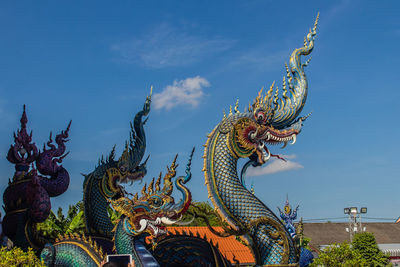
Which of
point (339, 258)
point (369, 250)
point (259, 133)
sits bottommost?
point (339, 258)

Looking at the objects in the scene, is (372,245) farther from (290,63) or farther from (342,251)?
(290,63)

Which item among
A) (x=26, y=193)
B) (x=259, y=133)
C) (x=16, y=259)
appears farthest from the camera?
(x=259, y=133)

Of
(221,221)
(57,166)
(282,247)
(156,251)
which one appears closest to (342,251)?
(282,247)

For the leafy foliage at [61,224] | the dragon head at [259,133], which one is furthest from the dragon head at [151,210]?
the leafy foliage at [61,224]

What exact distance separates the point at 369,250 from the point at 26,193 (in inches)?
527

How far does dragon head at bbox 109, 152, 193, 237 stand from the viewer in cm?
907

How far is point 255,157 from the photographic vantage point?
1149cm

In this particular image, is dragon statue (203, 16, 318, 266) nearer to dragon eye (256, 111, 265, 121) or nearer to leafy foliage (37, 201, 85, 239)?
dragon eye (256, 111, 265, 121)

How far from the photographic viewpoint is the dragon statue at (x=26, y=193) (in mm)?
10305

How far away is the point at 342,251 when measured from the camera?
12.0 m

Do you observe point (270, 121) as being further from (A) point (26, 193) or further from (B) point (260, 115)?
(A) point (26, 193)

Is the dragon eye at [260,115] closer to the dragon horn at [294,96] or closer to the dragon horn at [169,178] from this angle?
the dragon horn at [294,96]

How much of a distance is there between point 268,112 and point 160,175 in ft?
11.6

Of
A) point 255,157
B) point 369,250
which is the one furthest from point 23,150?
point 369,250
